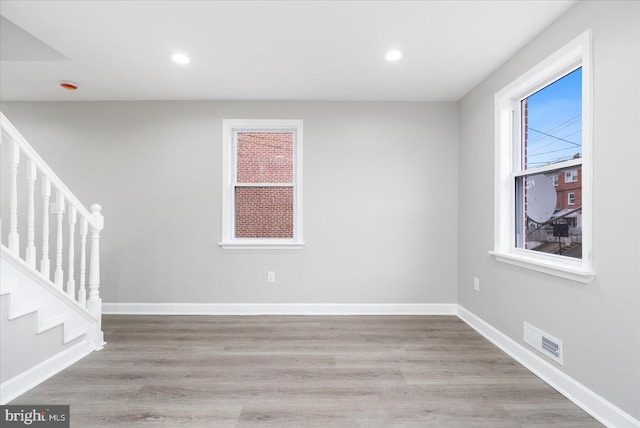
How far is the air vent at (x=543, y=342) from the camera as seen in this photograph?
1935mm

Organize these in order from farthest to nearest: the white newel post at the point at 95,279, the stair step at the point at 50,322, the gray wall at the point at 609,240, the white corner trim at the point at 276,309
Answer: the white corner trim at the point at 276,309
the white newel post at the point at 95,279
the stair step at the point at 50,322
the gray wall at the point at 609,240

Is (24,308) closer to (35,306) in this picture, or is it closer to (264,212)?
(35,306)

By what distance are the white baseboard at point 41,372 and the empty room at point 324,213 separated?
0.04 feet

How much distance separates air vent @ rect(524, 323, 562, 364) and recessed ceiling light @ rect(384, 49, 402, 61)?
2.29m

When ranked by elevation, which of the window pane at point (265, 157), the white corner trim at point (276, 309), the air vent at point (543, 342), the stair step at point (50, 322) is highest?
the window pane at point (265, 157)

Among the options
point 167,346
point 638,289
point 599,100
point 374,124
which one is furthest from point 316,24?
point 167,346

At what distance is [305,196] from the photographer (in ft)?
11.1

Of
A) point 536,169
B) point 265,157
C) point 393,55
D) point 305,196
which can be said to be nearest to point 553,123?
point 536,169

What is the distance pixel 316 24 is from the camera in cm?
201

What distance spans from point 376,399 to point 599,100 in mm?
2132

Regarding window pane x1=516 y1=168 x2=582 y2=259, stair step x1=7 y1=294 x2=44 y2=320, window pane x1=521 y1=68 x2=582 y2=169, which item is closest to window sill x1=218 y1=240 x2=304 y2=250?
stair step x1=7 y1=294 x2=44 y2=320

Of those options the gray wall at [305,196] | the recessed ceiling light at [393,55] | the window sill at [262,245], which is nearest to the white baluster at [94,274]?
the gray wall at [305,196]

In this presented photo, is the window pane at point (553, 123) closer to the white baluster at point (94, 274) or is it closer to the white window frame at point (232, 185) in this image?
the white window frame at point (232, 185)

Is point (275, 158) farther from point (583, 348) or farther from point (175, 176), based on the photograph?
point (583, 348)
